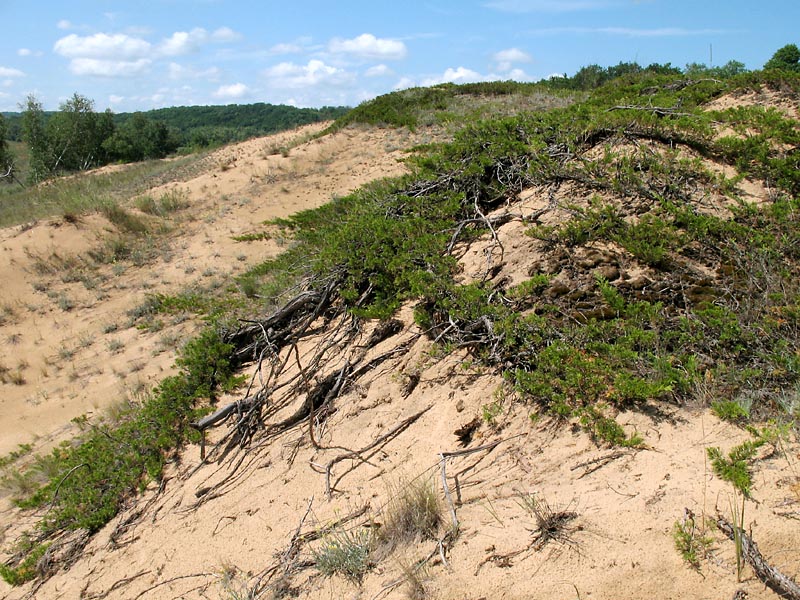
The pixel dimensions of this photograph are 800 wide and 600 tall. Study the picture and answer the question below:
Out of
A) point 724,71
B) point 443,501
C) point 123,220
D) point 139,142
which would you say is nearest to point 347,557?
point 443,501

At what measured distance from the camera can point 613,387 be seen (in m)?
2.93

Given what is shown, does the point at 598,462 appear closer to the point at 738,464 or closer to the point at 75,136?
the point at 738,464

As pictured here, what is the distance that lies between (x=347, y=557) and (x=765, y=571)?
5.65ft

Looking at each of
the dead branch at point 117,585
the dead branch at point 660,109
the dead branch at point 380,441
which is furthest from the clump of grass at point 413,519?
the dead branch at point 660,109

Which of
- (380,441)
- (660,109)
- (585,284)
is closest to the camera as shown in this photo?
(380,441)

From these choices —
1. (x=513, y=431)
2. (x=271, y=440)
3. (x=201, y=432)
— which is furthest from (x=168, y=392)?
(x=513, y=431)

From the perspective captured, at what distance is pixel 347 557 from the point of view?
8.47ft

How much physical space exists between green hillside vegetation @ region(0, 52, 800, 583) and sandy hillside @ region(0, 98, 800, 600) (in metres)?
0.18

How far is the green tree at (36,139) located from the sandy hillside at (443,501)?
981 inches

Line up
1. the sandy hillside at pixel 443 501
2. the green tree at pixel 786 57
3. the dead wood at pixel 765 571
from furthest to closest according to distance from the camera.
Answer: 1. the green tree at pixel 786 57
2. the sandy hillside at pixel 443 501
3. the dead wood at pixel 765 571

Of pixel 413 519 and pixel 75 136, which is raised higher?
pixel 75 136

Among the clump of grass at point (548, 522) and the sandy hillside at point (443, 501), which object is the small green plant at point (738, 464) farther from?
the clump of grass at point (548, 522)

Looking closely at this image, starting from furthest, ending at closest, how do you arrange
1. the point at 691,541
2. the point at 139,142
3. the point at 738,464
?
the point at 139,142 → the point at 738,464 → the point at 691,541

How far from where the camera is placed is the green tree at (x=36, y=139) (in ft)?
83.9
